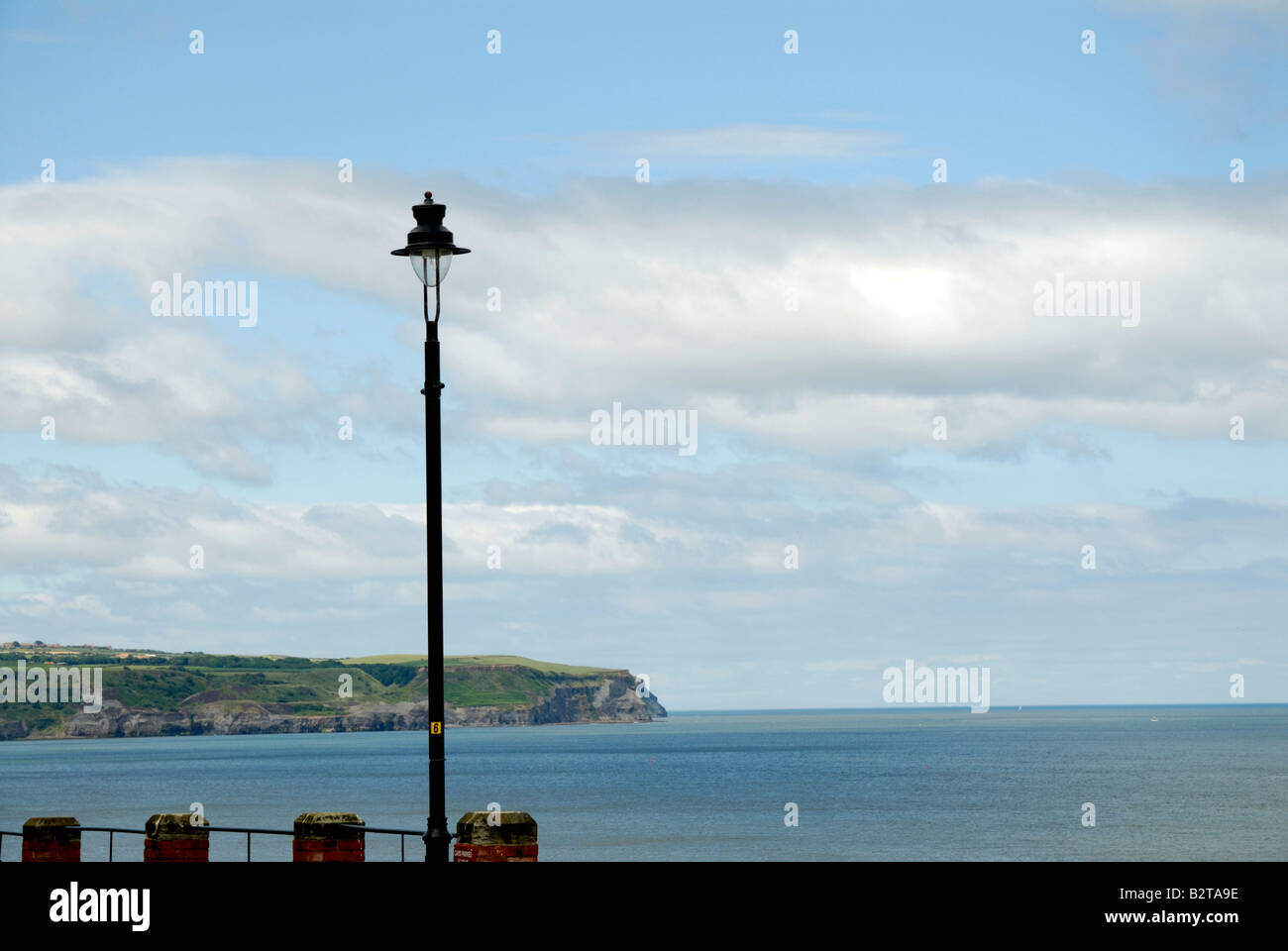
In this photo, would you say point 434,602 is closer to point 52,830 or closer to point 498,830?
A: point 498,830

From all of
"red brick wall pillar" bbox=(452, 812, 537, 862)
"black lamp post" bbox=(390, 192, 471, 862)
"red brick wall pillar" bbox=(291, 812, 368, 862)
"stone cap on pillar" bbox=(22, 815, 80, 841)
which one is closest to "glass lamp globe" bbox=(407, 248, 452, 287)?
"black lamp post" bbox=(390, 192, 471, 862)

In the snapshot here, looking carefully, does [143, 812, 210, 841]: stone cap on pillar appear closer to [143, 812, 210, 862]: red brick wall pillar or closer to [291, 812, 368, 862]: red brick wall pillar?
[143, 812, 210, 862]: red brick wall pillar

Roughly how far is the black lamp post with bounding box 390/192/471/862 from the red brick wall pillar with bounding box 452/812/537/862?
8.3 inches

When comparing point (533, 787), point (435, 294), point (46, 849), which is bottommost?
point (533, 787)

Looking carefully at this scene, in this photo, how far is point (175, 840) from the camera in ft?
58.9

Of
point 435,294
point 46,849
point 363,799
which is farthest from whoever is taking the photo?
point 363,799

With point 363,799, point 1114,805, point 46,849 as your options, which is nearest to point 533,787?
point 363,799

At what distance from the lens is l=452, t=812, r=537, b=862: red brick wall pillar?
14.0 m
